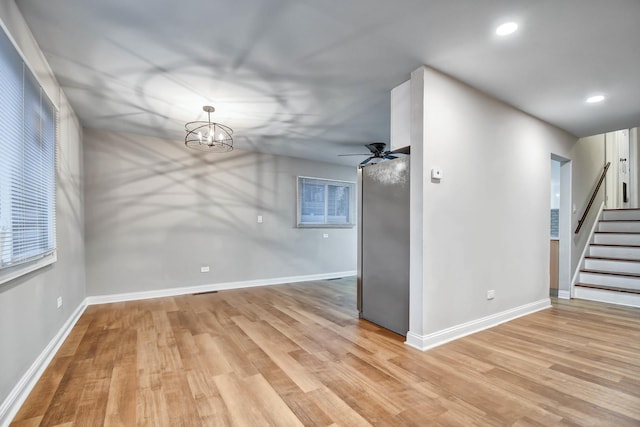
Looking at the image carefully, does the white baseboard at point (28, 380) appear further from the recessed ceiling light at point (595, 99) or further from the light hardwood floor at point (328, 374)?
the recessed ceiling light at point (595, 99)

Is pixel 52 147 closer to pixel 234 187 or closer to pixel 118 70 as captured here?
pixel 118 70

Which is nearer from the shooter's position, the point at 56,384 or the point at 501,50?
the point at 56,384

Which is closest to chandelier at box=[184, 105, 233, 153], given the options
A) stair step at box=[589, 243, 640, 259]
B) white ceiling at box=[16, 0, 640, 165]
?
white ceiling at box=[16, 0, 640, 165]

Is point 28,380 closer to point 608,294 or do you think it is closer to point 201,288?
point 201,288

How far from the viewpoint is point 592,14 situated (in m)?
1.97

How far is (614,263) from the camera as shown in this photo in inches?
181

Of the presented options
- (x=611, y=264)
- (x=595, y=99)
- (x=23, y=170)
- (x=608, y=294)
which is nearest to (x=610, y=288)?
(x=608, y=294)

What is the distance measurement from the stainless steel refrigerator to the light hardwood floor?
0.24m

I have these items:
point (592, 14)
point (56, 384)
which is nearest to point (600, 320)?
point (592, 14)

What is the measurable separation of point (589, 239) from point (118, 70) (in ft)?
23.8

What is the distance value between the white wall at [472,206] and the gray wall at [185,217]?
3522 mm

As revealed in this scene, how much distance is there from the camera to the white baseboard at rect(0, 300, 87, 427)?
1.68 meters

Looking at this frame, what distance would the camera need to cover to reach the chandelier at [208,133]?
3545 millimetres

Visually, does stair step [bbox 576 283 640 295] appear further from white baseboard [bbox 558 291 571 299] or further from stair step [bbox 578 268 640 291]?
white baseboard [bbox 558 291 571 299]
